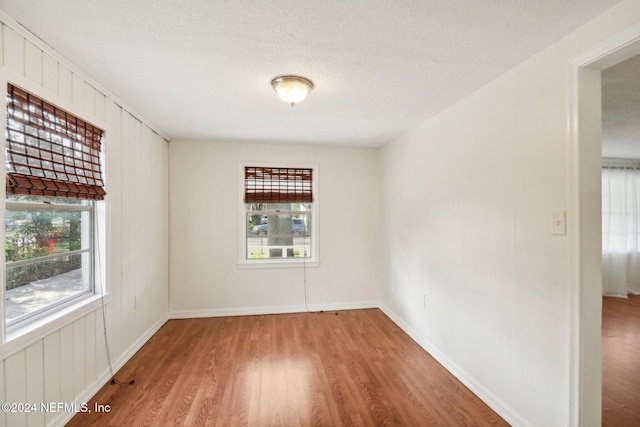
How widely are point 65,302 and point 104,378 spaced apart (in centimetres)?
78

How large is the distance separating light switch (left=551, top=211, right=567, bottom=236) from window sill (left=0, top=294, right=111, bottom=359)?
2.99 metres

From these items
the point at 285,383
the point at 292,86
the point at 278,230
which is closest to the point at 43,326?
the point at 285,383

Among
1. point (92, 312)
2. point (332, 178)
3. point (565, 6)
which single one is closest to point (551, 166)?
point (565, 6)

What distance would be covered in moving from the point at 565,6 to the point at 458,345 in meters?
2.42

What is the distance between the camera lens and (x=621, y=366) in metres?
2.54

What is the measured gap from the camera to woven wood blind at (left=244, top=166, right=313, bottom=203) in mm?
3994

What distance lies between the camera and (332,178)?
4.16 m

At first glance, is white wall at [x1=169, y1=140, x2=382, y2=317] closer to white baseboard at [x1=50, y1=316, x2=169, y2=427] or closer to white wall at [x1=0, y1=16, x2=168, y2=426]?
white wall at [x1=0, y1=16, x2=168, y2=426]

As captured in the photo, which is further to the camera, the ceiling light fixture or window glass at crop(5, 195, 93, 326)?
the ceiling light fixture

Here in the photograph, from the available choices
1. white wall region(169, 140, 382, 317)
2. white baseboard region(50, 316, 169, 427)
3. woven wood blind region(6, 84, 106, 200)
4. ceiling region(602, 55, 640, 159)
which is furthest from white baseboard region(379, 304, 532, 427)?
woven wood blind region(6, 84, 106, 200)

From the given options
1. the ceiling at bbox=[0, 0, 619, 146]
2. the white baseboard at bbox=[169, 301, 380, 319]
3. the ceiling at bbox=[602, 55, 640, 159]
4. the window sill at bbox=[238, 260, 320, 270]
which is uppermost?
the ceiling at bbox=[602, 55, 640, 159]

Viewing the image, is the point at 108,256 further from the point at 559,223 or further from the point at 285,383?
the point at 559,223

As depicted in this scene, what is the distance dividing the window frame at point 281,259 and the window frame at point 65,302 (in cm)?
173

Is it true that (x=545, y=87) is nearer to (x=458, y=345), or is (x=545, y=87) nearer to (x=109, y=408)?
(x=458, y=345)
